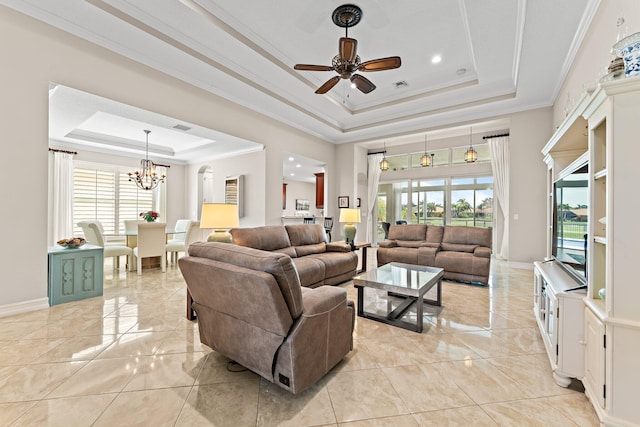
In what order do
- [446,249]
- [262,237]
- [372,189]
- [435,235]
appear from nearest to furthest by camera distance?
[262,237] < [446,249] < [435,235] < [372,189]

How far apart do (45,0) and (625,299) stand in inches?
206

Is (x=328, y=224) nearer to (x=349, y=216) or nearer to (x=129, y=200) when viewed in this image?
(x=349, y=216)

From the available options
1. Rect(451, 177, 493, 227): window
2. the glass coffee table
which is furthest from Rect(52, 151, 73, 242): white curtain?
Rect(451, 177, 493, 227): window

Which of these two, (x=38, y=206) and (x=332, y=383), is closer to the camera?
(x=332, y=383)

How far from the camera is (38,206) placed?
9.87 ft

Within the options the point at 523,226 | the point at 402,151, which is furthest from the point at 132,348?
the point at 402,151

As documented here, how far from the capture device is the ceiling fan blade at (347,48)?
292 centimetres

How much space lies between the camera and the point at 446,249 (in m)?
4.87

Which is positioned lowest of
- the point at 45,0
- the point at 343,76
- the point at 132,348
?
the point at 132,348

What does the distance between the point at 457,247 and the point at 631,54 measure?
3733mm

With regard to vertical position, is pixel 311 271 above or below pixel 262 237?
below

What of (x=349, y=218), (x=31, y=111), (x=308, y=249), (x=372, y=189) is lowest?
(x=308, y=249)

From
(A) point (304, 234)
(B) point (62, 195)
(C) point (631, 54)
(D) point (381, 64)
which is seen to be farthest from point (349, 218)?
(B) point (62, 195)

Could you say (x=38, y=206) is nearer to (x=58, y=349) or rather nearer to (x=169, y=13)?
(x=58, y=349)
